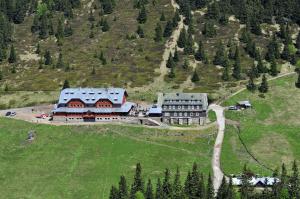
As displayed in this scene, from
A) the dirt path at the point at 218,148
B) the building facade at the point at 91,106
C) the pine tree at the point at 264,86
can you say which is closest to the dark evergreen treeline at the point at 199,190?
the dirt path at the point at 218,148

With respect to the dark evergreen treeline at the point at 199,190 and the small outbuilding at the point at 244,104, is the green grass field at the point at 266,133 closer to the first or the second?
the small outbuilding at the point at 244,104

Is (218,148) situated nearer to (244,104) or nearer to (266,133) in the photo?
(266,133)

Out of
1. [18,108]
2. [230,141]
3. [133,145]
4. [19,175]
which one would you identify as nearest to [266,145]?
[230,141]

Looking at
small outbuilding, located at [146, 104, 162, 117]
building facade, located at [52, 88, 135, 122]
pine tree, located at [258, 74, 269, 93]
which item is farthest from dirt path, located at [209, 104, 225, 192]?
building facade, located at [52, 88, 135, 122]

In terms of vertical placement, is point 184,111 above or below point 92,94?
below

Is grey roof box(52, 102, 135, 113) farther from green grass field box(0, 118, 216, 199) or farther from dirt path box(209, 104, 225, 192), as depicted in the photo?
dirt path box(209, 104, 225, 192)

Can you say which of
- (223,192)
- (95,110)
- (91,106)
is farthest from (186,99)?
(223,192)

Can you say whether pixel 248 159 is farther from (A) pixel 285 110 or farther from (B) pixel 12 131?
(B) pixel 12 131
